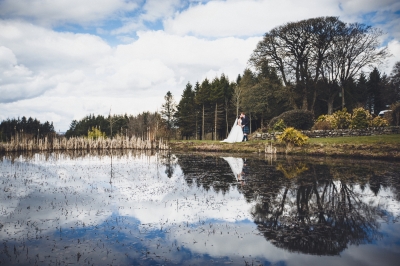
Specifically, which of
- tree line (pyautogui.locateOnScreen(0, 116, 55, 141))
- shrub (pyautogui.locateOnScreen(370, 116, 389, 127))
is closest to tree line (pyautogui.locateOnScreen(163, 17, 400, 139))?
shrub (pyautogui.locateOnScreen(370, 116, 389, 127))

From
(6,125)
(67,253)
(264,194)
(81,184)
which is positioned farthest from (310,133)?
(6,125)

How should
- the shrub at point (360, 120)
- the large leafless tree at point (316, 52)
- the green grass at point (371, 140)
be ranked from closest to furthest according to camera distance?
the green grass at point (371, 140)
the shrub at point (360, 120)
the large leafless tree at point (316, 52)

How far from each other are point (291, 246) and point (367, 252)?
1.40 m

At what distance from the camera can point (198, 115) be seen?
2042 inches

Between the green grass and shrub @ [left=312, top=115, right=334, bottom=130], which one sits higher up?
shrub @ [left=312, top=115, right=334, bottom=130]

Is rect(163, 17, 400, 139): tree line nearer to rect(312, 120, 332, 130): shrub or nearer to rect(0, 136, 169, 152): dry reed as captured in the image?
rect(312, 120, 332, 130): shrub

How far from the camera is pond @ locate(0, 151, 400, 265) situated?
200 inches

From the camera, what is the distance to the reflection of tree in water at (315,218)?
5.66 meters

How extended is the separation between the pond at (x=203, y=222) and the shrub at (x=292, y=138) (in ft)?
38.9

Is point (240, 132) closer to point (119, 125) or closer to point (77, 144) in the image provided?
point (77, 144)

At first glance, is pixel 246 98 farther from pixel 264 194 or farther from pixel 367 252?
pixel 367 252

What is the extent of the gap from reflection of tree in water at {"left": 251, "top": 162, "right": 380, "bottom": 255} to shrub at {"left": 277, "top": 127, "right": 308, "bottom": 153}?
539 inches

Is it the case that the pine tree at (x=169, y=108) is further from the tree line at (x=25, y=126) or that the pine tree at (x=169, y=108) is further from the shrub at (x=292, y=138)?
the shrub at (x=292, y=138)

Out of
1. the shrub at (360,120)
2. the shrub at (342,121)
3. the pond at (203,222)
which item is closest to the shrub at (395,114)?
the shrub at (360,120)
